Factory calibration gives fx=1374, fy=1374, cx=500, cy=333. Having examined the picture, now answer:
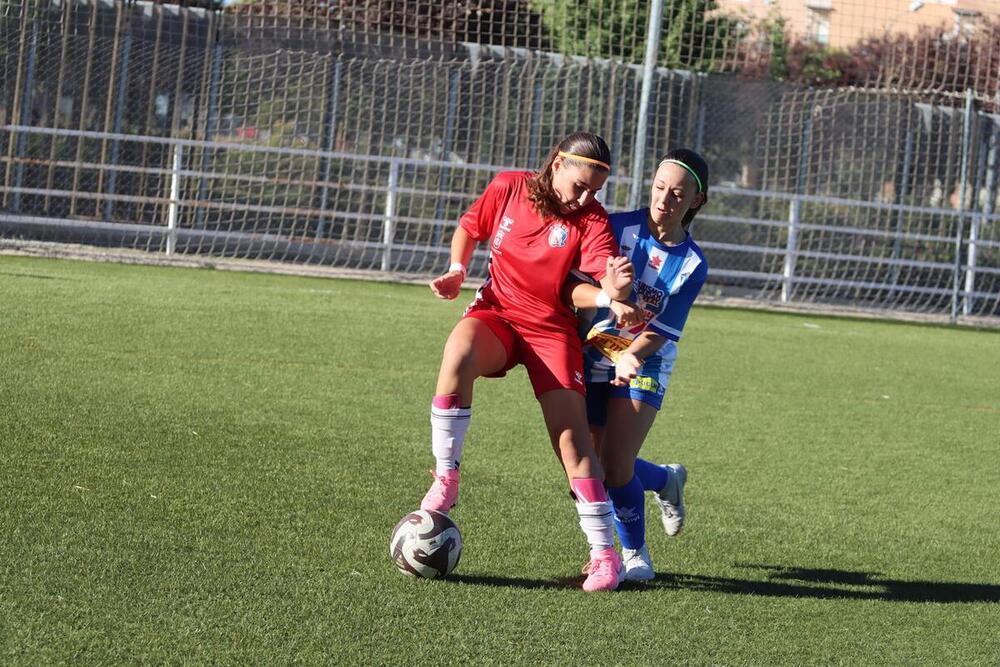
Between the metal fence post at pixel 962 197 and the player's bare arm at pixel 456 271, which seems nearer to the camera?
the player's bare arm at pixel 456 271

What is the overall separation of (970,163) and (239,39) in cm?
1215

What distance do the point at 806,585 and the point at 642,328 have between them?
44.7 inches

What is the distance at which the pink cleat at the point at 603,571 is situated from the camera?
464cm

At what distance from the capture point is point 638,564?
497cm

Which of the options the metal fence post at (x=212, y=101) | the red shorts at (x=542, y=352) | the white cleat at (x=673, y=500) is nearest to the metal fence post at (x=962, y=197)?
the metal fence post at (x=212, y=101)

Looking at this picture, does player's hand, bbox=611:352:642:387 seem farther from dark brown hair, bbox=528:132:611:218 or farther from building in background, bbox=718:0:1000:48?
building in background, bbox=718:0:1000:48

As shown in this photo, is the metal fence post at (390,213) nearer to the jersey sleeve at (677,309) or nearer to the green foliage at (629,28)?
the green foliage at (629,28)

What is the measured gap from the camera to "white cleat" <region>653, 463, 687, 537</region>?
5449mm

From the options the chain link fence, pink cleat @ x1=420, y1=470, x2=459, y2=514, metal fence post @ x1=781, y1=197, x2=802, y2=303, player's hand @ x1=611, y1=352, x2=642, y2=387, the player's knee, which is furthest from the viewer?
the chain link fence

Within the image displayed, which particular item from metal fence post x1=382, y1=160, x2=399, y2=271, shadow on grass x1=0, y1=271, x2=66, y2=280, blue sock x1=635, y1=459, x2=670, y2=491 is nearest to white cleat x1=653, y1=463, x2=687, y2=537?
blue sock x1=635, y1=459, x2=670, y2=491

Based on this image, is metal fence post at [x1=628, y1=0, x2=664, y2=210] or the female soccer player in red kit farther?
metal fence post at [x1=628, y1=0, x2=664, y2=210]

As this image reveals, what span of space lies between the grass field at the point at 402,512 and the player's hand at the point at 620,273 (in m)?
1.04

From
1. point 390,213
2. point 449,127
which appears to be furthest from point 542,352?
point 449,127

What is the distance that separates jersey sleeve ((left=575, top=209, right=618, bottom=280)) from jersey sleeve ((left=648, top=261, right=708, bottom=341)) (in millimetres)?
287
